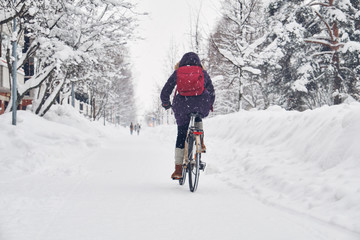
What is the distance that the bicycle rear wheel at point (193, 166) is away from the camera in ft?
14.9

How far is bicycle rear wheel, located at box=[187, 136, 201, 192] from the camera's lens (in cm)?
455

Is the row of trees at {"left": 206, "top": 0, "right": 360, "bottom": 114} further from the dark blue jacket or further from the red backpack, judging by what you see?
the red backpack

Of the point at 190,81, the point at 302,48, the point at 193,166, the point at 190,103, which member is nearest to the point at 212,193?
the point at 193,166

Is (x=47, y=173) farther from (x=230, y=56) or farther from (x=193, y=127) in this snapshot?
(x=230, y=56)

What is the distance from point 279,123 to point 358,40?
36.4 ft

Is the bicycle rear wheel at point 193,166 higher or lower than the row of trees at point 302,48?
lower

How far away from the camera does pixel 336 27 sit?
16.0m

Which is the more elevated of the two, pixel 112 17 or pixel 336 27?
pixel 336 27

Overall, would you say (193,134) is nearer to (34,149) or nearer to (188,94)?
(188,94)

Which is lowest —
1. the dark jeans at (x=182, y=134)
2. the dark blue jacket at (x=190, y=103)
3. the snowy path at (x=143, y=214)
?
the snowy path at (x=143, y=214)

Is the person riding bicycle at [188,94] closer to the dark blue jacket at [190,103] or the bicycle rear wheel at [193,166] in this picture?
the dark blue jacket at [190,103]

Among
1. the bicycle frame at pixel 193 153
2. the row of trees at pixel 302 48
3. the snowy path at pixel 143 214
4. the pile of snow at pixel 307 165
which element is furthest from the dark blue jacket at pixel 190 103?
the row of trees at pixel 302 48

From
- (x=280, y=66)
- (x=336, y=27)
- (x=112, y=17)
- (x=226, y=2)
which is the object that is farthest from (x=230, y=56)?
(x=112, y=17)

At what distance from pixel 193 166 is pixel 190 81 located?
1.27 m
